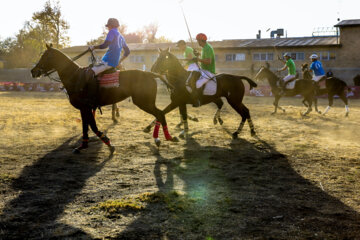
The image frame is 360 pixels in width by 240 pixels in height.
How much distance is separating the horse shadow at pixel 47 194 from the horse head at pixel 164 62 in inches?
109

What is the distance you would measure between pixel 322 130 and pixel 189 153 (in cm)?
577

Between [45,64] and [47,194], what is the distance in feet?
13.6

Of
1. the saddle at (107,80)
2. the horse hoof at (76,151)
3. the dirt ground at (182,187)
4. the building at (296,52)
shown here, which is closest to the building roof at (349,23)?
the building at (296,52)

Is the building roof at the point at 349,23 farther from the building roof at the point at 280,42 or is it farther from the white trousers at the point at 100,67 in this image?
the white trousers at the point at 100,67

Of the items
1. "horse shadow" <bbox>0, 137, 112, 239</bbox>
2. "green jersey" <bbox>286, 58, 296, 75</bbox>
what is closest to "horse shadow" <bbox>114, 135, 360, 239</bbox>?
"horse shadow" <bbox>0, 137, 112, 239</bbox>

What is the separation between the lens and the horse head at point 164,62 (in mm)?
9000

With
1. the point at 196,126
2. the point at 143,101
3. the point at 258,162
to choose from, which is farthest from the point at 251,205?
the point at 196,126

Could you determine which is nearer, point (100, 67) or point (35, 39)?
point (100, 67)

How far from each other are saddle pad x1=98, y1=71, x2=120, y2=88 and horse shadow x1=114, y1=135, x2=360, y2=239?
233 cm

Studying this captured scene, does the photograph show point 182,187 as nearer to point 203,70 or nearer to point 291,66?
point 203,70

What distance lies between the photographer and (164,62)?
358 inches

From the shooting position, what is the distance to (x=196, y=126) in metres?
11.6

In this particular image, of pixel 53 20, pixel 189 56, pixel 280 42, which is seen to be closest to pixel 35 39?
pixel 53 20

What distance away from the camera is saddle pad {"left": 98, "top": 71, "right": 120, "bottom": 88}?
7883 millimetres
